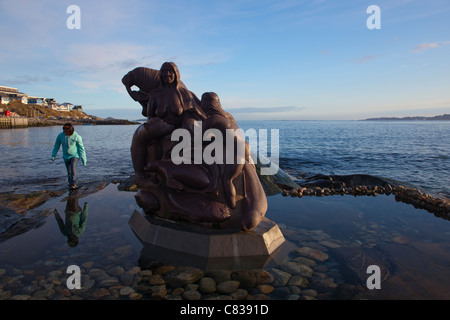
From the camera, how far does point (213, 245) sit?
14.2 feet

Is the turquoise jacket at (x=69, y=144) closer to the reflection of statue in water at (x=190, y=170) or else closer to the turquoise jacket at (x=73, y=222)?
the turquoise jacket at (x=73, y=222)

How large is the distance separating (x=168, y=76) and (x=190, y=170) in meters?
1.51

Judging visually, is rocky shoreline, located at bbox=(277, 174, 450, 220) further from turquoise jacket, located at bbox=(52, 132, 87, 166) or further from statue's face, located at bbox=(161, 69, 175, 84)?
turquoise jacket, located at bbox=(52, 132, 87, 166)

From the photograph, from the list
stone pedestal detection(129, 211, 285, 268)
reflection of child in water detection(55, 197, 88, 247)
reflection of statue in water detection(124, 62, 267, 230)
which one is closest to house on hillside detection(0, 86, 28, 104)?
reflection of child in water detection(55, 197, 88, 247)

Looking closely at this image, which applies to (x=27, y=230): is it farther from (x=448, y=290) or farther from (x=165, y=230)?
(x=448, y=290)

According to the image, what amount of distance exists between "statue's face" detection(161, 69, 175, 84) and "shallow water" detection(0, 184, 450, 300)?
260 cm

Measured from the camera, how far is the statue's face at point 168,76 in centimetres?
475

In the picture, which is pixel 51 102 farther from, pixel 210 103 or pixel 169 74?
pixel 210 103

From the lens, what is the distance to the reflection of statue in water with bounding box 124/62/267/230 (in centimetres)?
452

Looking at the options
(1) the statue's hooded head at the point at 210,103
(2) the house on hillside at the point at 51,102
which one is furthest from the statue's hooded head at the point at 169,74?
(2) the house on hillside at the point at 51,102

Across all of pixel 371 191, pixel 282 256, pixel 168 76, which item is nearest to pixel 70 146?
pixel 168 76

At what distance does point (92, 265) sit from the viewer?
4105 mm
